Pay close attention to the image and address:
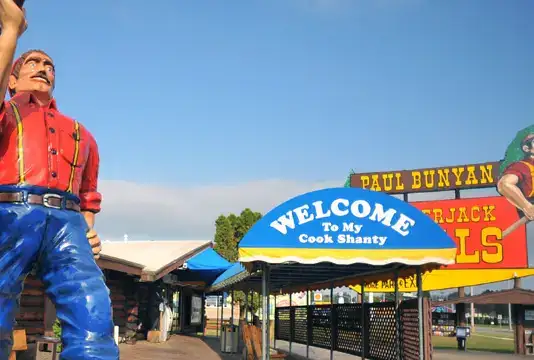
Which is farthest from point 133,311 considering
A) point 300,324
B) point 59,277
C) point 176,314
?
point 59,277

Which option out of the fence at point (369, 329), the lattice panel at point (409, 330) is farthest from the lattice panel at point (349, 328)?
the lattice panel at point (409, 330)

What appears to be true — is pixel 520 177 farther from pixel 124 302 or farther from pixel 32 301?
pixel 32 301

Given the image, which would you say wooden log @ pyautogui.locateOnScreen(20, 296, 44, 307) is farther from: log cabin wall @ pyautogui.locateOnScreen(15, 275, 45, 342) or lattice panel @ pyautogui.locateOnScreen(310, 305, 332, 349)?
lattice panel @ pyautogui.locateOnScreen(310, 305, 332, 349)

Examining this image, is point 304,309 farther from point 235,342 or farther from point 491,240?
point 491,240

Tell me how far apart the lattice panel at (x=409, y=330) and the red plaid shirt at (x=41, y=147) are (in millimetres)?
5820

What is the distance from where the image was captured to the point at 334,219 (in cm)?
784

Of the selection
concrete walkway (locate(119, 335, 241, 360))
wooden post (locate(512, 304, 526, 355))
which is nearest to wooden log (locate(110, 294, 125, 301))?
concrete walkway (locate(119, 335, 241, 360))

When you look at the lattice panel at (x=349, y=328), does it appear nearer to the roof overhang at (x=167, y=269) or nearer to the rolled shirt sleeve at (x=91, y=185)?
the roof overhang at (x=167, y=269)

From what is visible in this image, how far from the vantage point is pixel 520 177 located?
91.5 ft

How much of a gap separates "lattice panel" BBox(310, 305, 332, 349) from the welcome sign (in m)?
6.74

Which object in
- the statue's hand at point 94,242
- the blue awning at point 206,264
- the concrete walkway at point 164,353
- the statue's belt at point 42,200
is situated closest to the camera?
the statue's belt at point 42,200

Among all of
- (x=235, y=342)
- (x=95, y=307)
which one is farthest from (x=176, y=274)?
(x=95, y=307)

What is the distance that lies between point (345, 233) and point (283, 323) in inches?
571

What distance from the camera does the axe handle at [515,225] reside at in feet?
89.4
